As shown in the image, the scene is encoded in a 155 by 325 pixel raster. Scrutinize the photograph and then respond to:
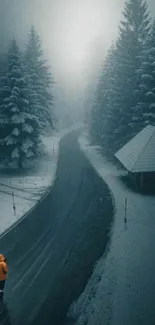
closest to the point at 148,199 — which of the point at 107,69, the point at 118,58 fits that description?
the point at 118,58

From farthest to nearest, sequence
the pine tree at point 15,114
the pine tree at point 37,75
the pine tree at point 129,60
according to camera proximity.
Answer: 1. the pine tree at point 37,75
2. the pine tree at point 129,60
3. the pine tree at point 15,114

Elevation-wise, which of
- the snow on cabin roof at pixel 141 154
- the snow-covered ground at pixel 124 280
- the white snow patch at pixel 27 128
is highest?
the white snow patch at pixel 27 128

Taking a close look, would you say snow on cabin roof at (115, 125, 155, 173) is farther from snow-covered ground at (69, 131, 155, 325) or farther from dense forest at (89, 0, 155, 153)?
dense forest at (89, 0, 155, 153)

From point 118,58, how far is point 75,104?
8846 cm

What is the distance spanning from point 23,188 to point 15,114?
10247 mm

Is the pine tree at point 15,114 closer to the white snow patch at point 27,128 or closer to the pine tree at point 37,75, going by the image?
the white snow patch at point 27,128

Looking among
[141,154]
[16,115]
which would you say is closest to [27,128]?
[16,115]

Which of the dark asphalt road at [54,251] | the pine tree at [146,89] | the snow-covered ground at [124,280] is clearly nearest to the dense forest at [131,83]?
the pine tree at [146,89]

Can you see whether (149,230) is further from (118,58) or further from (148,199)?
(118,58)

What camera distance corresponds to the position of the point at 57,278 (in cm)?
1244

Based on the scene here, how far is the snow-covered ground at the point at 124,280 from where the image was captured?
10.1 meters

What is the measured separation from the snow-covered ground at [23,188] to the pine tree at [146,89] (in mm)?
12240

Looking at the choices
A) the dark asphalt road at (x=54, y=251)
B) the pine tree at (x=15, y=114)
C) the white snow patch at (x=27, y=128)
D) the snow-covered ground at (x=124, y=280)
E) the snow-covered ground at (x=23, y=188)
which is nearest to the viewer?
the snow-covered ground at (x=124, y=280)

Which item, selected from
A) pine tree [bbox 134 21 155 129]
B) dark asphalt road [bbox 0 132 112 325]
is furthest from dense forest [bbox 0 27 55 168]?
pine tree [bbox 134 21 155 129]
